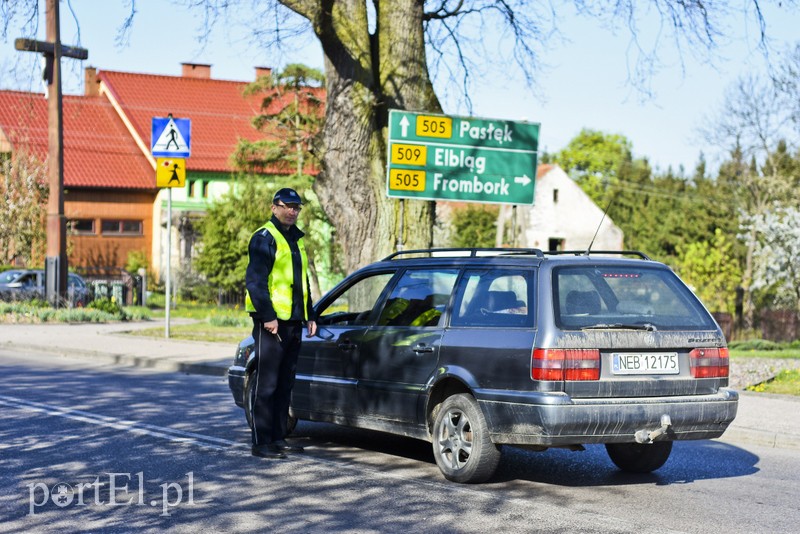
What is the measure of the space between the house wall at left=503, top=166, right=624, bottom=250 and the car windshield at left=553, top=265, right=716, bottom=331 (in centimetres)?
6567

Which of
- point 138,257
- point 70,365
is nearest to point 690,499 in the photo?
point 70,365

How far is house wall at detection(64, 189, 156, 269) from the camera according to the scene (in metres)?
55.8

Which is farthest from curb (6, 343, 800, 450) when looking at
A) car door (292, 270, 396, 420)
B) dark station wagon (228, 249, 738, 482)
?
car door (292, 270, 396, 420)

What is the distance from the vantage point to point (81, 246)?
55906 mm

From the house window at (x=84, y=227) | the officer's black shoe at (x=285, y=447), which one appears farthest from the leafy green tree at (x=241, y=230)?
the officer's black shoe at (x=285, y=447)

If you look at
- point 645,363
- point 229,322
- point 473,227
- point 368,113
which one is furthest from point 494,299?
point 473,227

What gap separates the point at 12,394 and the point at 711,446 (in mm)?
7358

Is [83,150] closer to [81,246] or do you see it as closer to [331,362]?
[81,246]

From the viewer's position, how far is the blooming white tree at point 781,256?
1650 inches

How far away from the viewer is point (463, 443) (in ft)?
27.1

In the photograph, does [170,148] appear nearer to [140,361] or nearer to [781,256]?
[140,361]

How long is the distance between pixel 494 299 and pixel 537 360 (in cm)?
79

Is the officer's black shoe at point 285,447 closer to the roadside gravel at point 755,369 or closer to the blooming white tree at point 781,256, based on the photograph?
the roadside gravel at point 755,369

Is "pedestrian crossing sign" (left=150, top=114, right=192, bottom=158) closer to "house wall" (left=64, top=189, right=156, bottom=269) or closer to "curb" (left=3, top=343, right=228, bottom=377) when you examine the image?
"curb" (left=3, top=343, right=228, bottom=377)
